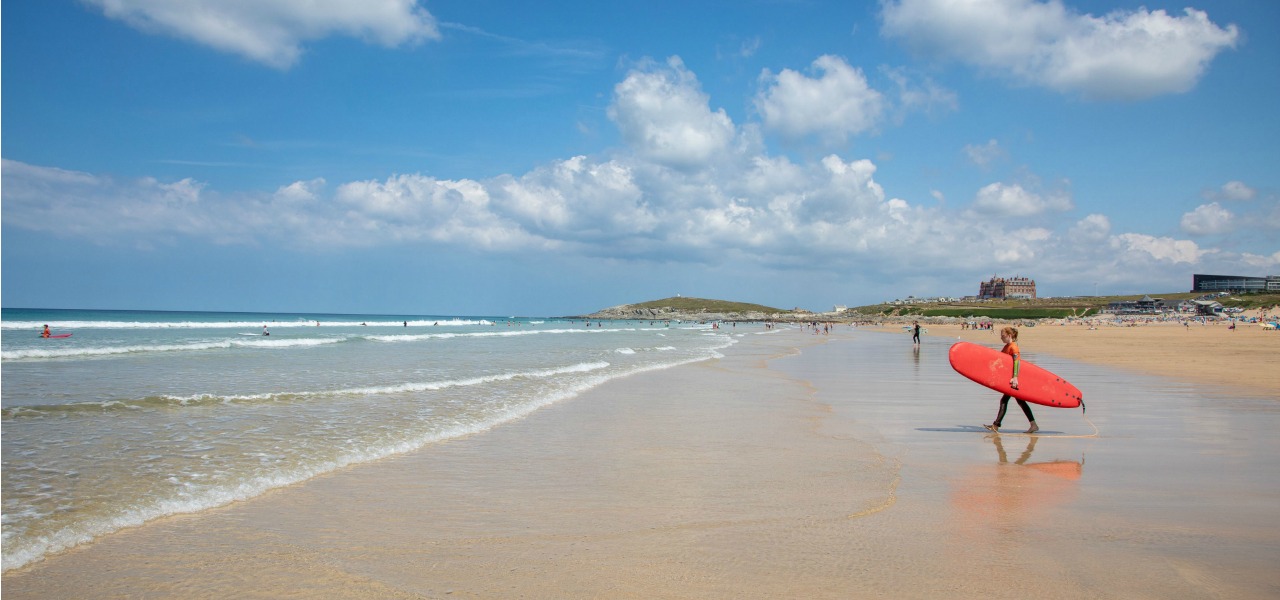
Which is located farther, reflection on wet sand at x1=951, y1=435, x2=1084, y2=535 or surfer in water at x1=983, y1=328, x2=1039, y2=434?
surfer in water at x1=983, y1=328, x2=1039, y2=434

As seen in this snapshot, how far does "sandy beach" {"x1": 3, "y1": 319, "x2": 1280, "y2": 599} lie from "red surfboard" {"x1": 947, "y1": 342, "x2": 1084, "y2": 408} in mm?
424

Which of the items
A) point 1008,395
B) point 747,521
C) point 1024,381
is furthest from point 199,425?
point 1024,381

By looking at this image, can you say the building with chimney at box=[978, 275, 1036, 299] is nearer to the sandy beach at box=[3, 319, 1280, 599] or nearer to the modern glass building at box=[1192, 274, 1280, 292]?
the modern glass building at box=[1192, 274, 1280, 292]

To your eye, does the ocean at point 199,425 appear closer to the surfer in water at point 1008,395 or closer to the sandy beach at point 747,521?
the sandy beach at point 747,521

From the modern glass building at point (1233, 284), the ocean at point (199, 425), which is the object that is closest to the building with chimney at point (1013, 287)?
the modern glass building at point (1233, 284)

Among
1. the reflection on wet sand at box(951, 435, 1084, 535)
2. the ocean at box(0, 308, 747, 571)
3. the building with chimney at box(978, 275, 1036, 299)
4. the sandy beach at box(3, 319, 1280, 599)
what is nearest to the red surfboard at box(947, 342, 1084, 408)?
the sandy beach at box(3, 319, 1280, 599)

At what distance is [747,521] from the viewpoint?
5.58 m

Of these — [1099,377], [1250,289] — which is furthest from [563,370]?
[1250,289]

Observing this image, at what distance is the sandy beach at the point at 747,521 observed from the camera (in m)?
4.27

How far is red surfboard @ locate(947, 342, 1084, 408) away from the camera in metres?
10.8

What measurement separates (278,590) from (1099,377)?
21497mm

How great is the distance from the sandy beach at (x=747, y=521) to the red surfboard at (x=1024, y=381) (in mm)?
424

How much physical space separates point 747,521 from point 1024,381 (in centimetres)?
756

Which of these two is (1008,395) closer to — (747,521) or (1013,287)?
(747,521)
